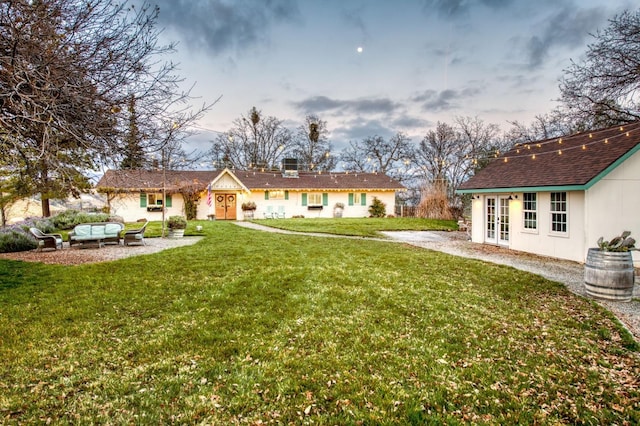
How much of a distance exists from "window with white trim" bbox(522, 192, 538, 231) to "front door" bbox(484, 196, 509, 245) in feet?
3.13

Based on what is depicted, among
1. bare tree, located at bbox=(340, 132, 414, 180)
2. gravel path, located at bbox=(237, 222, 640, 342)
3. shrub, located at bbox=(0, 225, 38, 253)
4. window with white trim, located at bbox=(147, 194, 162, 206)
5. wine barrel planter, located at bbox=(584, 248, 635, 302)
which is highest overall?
bare tree, located at bbox=(340, 132, 414, 180)

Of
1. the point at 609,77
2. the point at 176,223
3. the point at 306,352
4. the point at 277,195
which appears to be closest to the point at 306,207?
the point at 277,195

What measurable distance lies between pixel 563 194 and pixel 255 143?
33.2 m

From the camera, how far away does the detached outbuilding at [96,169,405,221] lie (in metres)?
26.0

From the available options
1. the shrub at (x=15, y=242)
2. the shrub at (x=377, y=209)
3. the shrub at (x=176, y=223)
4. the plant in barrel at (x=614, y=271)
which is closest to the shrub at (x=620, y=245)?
the plant in barrel at (x=614, y=271)

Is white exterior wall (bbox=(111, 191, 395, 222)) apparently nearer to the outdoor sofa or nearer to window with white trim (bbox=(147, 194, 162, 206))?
window with white trim (bbox=(147, 194, 162, 206))

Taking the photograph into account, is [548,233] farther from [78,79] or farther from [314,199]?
[314,199]

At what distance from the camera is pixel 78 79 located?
14.2ft

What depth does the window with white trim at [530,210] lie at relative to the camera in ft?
39.9

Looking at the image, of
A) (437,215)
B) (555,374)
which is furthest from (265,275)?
(437,215)

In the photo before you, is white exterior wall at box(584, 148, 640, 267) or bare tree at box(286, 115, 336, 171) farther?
bare tree at box(286, 115, 336, 171)

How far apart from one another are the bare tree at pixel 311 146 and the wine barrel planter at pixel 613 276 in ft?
111

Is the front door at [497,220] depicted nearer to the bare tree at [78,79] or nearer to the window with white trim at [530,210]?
the window with white trim at [530,210]

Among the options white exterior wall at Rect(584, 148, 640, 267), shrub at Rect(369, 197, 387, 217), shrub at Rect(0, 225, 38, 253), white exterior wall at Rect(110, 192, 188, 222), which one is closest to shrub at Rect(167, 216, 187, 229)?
shrub at Rect(0, 225, 38, 253)
